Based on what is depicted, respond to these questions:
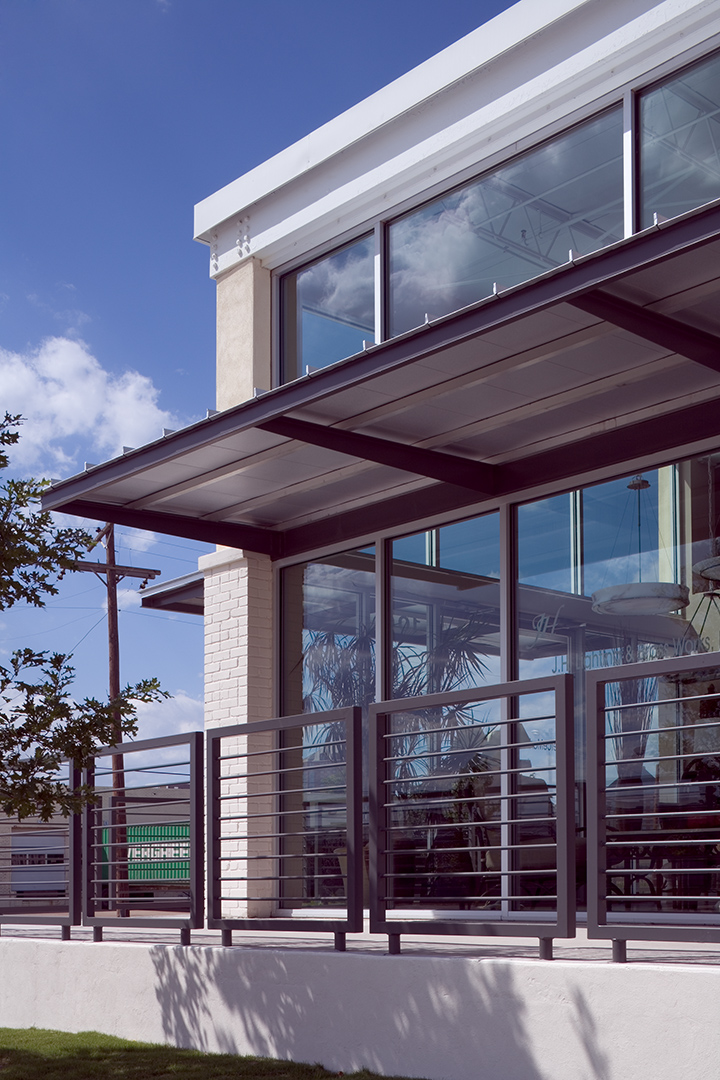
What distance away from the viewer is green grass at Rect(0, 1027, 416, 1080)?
618 centimetres

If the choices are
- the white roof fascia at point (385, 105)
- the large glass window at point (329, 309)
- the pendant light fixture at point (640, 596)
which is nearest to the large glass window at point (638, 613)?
the pendant light fixture at point (640, 596)

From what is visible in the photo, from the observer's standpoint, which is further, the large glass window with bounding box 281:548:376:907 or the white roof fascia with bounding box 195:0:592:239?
the large glass window with bounding box 281:548:376:907

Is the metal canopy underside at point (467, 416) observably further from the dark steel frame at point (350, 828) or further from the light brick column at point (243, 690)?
the dark steel frame at point (350, 828)

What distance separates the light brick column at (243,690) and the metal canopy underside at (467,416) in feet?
1.54

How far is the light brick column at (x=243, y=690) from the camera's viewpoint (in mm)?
10086

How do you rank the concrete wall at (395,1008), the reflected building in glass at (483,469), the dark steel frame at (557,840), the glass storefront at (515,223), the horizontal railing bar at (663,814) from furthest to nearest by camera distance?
1. the glass storefront at (515,223)
2. the reflected building in glass at (483,469)
3. the dark steel frame at (557,840)
4. the concrete wall at (395,1008)
5. the horizontal railing bar at (663,814)

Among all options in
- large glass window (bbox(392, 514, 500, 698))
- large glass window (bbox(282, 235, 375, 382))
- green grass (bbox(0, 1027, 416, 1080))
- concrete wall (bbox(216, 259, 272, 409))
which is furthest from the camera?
concrete wall (bbox(216, 259, 272, 409))

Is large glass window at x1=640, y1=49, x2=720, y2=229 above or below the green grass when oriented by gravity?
above

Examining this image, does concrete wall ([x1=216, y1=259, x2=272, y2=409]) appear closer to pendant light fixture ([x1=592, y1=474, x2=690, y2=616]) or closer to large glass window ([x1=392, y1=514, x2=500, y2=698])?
large glass window ([x1=392, y1=514, x2=500, y2=698])

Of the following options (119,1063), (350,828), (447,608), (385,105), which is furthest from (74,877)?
(385,105)

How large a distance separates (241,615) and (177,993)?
366cm

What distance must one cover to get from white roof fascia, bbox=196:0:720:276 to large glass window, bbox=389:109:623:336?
0.62 feet

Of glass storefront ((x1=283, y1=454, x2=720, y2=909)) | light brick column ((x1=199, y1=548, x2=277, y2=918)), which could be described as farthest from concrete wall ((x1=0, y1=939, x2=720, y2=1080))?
light brick column ((x1=199, y1=548, x2=277, y2=918))

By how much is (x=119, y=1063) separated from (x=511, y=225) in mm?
5750
